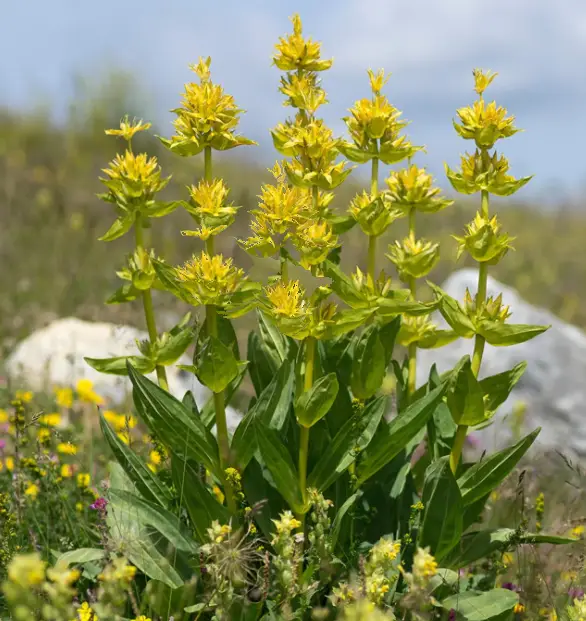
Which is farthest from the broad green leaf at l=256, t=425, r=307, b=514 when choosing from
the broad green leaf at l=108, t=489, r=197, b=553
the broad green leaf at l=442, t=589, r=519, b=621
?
the broad green leaf at l=442, t=589, r=519, b=621

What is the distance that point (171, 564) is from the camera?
2281 mm

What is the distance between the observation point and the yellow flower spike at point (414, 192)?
238cm

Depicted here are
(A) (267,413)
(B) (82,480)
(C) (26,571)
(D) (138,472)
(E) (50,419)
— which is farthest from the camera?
(E) (50,419)

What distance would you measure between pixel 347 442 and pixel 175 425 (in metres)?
0.51

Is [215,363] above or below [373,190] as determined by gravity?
below

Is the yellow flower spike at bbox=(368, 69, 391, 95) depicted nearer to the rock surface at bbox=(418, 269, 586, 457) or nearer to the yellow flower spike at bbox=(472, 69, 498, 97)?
the yellow flower spike at bbox=(472, 69, 498, 97)

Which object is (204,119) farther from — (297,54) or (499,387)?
(499,387)

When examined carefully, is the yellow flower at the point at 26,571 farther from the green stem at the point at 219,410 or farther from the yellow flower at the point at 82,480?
the yellow flower at the point at 82,480

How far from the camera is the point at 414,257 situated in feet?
7.70

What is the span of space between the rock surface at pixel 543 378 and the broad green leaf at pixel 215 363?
3.63 metres

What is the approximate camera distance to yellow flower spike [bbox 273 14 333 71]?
6.81 feet

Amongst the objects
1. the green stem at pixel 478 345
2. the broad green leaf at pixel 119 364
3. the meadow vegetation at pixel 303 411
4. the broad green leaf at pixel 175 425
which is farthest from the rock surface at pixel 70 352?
the green stem at pixel 478 345

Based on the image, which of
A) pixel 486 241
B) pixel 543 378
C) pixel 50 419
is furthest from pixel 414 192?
pixel 543 378

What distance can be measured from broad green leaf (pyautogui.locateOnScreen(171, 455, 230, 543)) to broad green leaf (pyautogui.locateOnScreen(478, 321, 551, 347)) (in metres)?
0.94
